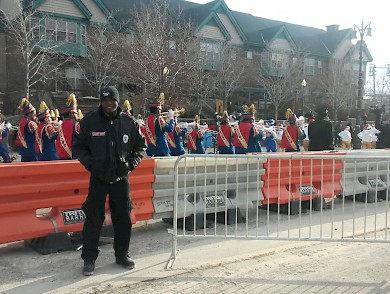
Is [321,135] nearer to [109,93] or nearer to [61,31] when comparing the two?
[109,93]

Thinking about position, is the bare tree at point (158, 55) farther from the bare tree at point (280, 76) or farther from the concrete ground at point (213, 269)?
the concrete ground at point (213, 269)

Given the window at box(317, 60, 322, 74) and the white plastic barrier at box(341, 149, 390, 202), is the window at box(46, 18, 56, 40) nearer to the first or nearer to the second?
the white plastic barrier at box(341, 149, 390, 202)

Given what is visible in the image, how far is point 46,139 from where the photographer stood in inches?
319

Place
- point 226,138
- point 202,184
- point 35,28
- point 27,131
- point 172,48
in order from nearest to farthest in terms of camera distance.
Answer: point 202,184 → point 27,131 → point 226,138 → point 35,28 → point 172,48

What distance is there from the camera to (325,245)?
18.4 feet

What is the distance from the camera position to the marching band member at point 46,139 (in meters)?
8.03

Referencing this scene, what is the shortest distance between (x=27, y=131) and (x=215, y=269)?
5591 mm

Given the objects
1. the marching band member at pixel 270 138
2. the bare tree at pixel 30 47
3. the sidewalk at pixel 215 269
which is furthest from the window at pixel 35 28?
the sidewalk at pixel 215 269

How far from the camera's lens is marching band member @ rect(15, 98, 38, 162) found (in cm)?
858

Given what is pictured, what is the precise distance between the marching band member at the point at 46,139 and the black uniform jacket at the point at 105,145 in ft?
12.1

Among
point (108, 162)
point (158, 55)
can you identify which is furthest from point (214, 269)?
point (158, 55)

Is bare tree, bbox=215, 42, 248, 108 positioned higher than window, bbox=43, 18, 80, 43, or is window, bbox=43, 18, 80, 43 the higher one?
window, bbox=43, 18, 80, 43

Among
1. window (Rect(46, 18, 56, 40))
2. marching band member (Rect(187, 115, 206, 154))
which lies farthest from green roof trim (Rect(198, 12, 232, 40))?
marching band member (Rect(187, 115, 206, 154))

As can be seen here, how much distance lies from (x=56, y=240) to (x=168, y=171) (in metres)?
1.75
